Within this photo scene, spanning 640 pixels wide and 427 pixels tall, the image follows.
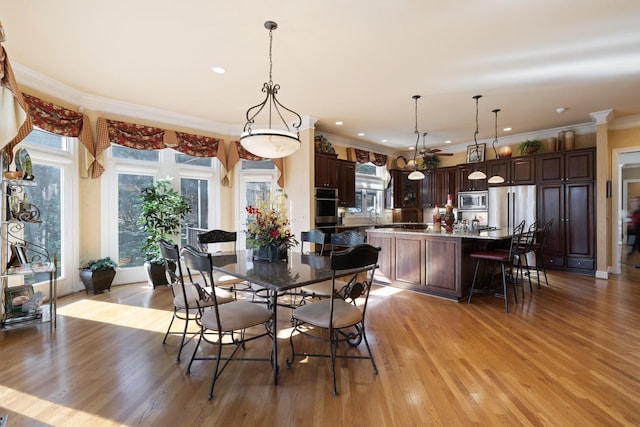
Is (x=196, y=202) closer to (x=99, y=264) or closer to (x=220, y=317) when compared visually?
(x=99, y=264)

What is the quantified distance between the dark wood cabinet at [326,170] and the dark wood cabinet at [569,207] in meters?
3.96

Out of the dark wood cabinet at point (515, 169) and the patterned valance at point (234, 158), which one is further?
the dark wood cabinet at point (515, 169)

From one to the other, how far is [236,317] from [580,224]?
6277 mm

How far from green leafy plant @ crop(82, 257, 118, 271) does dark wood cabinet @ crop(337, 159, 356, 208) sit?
3.97m

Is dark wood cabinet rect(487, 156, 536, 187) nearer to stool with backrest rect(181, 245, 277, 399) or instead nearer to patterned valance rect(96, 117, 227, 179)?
patterned valance rect(96, 117, 227, 179)

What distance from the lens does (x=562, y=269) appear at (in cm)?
567

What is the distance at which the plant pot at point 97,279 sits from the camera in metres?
4.11

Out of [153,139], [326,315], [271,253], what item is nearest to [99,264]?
[153,139]

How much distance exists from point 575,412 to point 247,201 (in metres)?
5.08

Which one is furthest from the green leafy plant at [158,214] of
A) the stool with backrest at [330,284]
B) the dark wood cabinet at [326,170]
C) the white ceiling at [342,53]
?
the stool with backrest at [330,284]

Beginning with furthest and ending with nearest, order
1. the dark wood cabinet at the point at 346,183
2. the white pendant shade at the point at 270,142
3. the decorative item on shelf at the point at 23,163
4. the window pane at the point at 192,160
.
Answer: the dark wood cabinet at the point at 346,183
the window pane at the point at 192,160
the decorative item on shelf at the point at 23,163
the white pendant shade at the point at 270,142

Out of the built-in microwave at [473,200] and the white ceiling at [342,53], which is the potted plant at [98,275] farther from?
the built-in microwave at [473,200]

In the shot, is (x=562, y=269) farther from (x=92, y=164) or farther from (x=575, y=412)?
(x=92, y=164)

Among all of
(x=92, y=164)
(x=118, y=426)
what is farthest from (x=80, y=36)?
(x=118, y=426)
